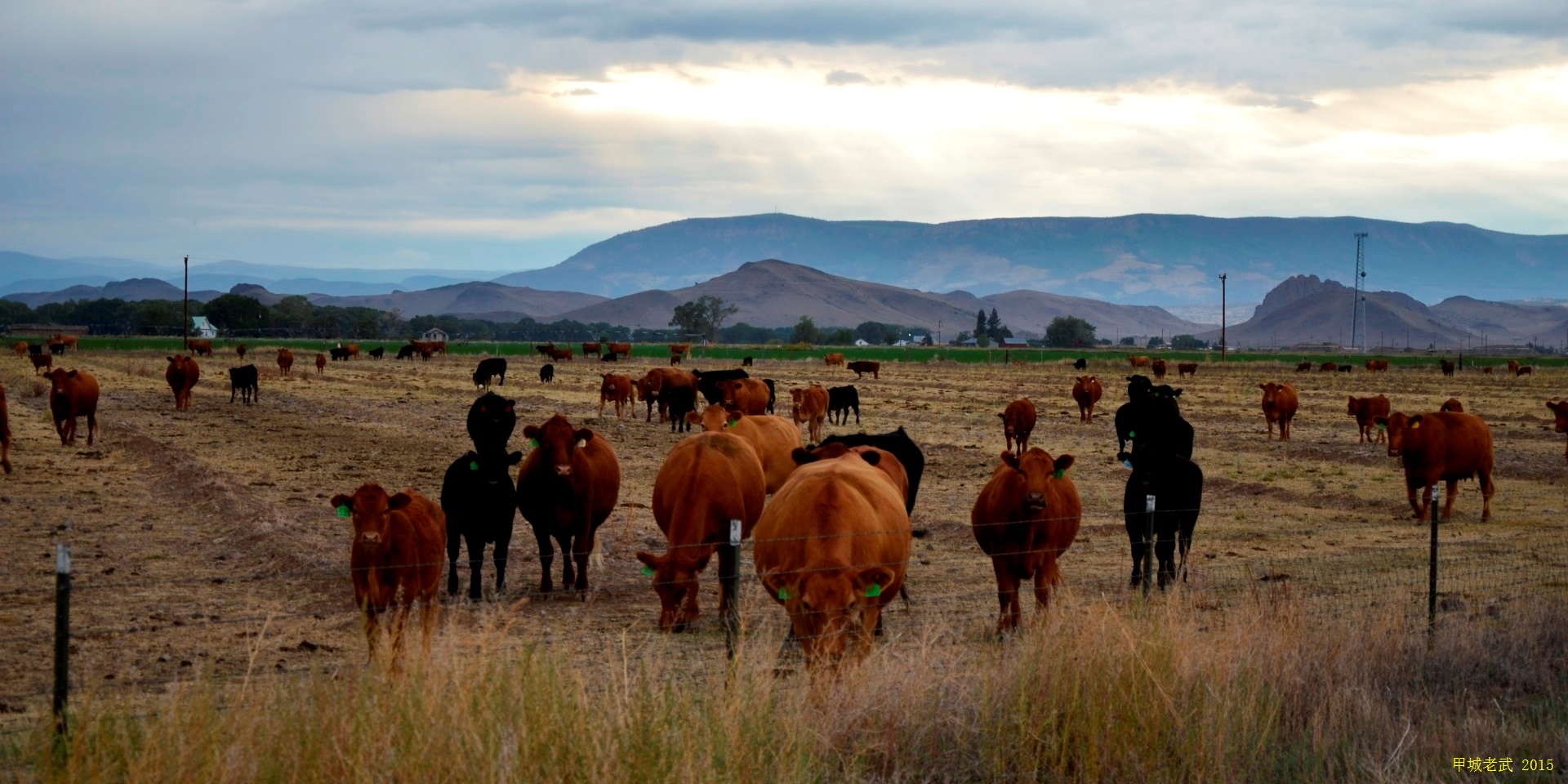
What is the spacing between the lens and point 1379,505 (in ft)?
61.4

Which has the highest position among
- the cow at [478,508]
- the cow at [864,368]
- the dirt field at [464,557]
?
the cow at [864,368]

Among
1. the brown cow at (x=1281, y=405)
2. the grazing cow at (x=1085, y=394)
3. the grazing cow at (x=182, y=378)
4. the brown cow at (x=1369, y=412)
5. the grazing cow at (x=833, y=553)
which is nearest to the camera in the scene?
the grazing cow at (x=833, y=553)

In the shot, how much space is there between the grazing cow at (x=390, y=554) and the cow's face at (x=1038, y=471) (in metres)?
4.44

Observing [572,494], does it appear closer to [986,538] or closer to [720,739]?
[986,538]

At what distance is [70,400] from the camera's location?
2347cm

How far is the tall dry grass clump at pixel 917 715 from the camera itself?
538 centimetres

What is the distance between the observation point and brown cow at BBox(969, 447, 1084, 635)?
10.2 meters

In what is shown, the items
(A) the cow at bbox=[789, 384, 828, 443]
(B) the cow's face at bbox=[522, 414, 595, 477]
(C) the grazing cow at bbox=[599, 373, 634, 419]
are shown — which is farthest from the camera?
(C) the grazing cow at bbox=[599, 373, 634, 419]

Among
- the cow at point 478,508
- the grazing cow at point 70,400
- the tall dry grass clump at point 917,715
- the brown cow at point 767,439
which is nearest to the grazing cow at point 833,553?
the tall dry grass clump at point 917,715

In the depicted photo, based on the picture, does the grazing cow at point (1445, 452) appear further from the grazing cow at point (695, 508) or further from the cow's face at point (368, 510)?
the cow's face at point (368, 510)

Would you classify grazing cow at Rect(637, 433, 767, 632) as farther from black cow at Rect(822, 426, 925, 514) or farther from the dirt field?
black cow at Rect(822, 426, 925, 514)

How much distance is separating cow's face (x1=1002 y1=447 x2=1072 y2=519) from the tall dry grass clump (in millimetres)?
1476

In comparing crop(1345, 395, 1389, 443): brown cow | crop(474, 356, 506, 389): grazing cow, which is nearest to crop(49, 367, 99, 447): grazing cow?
crop(474, 356, 506, 389): grazing cow

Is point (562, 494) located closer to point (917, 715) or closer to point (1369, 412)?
point (917, 715)
